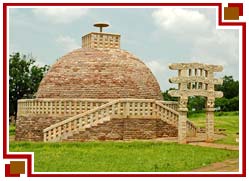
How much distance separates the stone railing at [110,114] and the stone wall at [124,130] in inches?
8.8

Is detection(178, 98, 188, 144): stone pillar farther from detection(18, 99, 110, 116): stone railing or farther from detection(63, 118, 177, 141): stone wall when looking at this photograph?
detection(18, 99, 110, 116): stone railing

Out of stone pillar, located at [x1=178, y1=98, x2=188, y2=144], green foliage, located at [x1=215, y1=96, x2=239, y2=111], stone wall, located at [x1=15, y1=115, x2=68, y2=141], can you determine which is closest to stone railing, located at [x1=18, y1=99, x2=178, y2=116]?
stone wall, located at [x1=15, y1=115, x2=68, y2=141]

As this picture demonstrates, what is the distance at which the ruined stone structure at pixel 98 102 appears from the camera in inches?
725

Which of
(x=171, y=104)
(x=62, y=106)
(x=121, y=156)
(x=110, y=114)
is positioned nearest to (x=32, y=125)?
(x=62, y=106)

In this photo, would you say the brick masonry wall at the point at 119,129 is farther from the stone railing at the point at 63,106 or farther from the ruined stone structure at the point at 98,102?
the stone railing at the point at 63,106

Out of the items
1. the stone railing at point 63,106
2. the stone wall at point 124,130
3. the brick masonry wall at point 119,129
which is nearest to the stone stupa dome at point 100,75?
the stone railing at point 63,106

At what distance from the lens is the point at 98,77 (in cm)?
2103

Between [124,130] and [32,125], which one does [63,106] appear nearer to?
[32,125]

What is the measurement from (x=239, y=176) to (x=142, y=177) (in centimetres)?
194

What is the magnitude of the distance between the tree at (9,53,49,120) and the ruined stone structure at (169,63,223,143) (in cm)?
1635

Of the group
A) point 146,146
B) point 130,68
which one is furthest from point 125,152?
point 130,68

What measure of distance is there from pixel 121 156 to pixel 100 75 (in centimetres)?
867

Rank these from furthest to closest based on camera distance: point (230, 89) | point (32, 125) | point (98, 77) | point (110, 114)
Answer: point (230, 89)
point (98, 77)
point (32, 125)
point (110, 114)

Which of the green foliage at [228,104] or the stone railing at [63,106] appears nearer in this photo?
the stone railing at [63,106]
